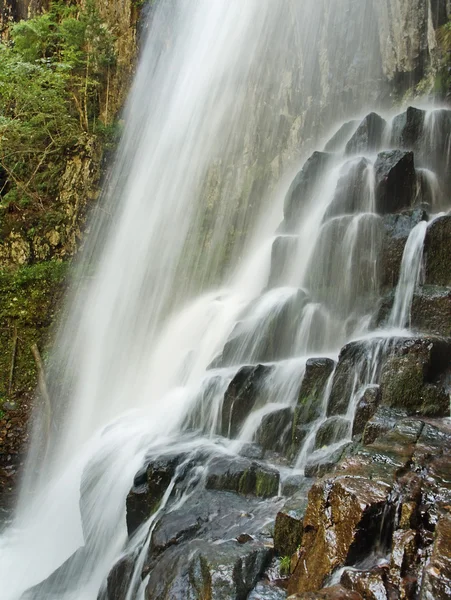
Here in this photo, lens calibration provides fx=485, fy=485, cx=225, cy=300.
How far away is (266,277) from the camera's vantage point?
454 inches

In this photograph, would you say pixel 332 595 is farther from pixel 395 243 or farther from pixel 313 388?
pixel 395 243

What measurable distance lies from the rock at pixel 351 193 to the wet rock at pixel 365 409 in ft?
16.7

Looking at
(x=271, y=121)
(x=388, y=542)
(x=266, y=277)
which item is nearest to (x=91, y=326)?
(x=266, y=277)

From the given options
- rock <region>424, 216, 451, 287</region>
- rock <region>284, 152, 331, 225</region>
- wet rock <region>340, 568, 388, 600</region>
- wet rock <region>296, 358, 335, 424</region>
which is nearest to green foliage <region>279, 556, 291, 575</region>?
wet rock <region>340, 568, 388, 600</region>

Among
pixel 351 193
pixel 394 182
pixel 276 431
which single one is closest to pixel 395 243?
pixel 394 182

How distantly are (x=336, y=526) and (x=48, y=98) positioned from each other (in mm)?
17751

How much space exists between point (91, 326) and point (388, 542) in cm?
1305

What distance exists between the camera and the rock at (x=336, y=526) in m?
3.42

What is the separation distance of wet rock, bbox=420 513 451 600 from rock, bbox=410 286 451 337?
4473 mm

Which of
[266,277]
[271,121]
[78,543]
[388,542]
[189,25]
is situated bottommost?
[78,543]

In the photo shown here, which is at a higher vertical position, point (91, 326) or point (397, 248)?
point (397, 248)

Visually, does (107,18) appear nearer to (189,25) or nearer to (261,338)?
(189,25)

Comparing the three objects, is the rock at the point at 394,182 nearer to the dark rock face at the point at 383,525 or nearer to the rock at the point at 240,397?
the rock at the point at 240,397

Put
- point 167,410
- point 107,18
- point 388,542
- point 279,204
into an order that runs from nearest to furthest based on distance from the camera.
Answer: point 388,542 → point 167,410 → point 279,204 → point 107,18
